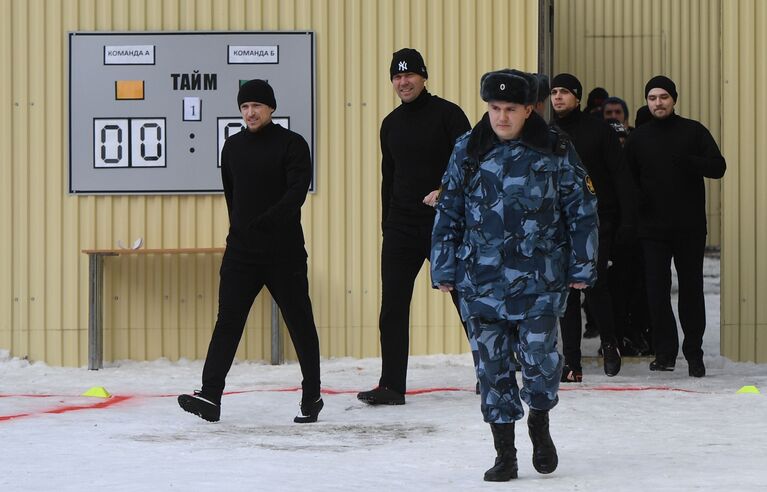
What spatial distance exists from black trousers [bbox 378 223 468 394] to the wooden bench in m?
2.24

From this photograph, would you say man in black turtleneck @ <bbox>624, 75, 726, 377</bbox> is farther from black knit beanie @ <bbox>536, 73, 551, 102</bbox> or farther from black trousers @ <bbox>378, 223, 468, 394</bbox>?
black trousers @ <bbox>378, 223, 468, 394</bbox>

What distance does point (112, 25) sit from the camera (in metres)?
10.5

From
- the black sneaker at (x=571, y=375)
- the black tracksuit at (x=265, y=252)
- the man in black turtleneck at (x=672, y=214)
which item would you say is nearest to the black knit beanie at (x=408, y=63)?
the black tracksuit at (x=265, y=252)

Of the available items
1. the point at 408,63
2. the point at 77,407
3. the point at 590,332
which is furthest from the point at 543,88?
the point at 590,332

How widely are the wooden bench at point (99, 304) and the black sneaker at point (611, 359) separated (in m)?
2.41

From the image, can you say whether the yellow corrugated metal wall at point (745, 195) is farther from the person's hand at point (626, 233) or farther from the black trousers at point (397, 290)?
the black trousers at point (397, 290)

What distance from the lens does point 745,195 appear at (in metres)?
10.3

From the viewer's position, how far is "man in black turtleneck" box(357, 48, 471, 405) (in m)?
7.98

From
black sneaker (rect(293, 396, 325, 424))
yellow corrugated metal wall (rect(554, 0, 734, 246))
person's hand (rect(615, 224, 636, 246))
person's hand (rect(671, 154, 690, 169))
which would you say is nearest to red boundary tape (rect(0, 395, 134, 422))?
black sneaker (rect(293, 396, 325, 424))

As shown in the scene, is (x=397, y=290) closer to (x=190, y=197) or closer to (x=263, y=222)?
(x=263, y=222)

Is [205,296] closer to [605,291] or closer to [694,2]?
[605,291]

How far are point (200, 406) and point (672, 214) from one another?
3609 millimetres

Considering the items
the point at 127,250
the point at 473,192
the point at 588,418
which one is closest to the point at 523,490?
the point at 473,192

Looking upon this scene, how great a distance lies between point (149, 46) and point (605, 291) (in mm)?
3792
